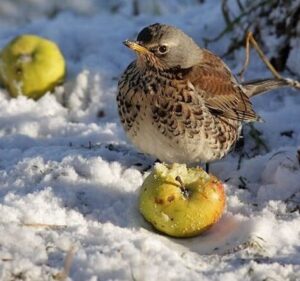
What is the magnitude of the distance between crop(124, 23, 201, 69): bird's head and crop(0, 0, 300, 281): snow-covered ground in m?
0.70

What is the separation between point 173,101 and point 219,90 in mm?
483

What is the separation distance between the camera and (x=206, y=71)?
5281 mm

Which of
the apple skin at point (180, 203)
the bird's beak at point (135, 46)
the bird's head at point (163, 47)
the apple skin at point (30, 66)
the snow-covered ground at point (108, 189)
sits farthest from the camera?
the apple skin at point (30, 66)

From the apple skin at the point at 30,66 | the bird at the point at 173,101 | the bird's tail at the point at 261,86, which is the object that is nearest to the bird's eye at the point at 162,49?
the bird at the point at 173,101

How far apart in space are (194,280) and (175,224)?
601 mm

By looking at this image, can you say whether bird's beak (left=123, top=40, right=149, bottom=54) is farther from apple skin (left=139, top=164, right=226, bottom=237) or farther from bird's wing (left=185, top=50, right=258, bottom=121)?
apple skin (left=139, top=164, right=226, bottom=237)

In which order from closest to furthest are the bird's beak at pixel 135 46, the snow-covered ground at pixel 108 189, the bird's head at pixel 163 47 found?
the snow-covered ground at pixel 108 189 < the bird's beak at pixel 135 46 < the bird's head at pixel 163 47

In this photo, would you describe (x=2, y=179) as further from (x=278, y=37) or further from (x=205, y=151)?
(x=278, y=37)

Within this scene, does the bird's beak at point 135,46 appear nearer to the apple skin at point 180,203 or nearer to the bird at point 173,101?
the bird at point 173,101

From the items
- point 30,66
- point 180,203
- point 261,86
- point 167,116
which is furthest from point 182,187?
point 30,66

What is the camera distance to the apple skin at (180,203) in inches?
A: 175

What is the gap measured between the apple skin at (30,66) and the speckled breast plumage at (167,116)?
1.54 metres

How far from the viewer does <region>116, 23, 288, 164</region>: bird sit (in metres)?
5.01

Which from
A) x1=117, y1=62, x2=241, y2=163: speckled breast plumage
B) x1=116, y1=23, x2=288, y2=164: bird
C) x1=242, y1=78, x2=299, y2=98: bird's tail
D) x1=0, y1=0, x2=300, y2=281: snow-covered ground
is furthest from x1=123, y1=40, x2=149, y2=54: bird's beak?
x1=242, y1=78, x2=299, y2=98: bird's tail
